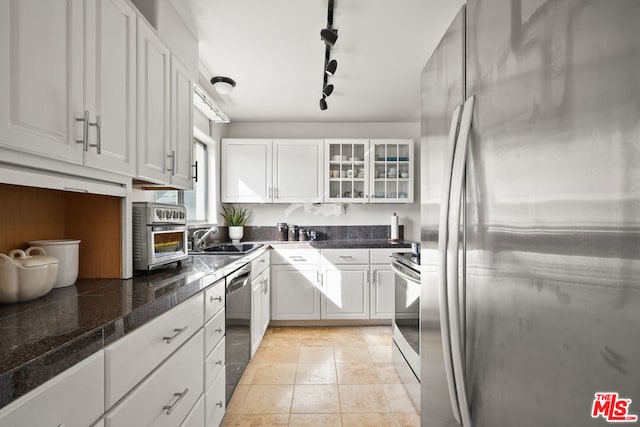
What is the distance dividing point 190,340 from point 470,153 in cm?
128

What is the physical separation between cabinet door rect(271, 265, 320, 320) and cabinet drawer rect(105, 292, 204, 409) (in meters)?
2.19

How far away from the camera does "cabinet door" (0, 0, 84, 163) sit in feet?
2.86

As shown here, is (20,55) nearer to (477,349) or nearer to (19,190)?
(19,190)

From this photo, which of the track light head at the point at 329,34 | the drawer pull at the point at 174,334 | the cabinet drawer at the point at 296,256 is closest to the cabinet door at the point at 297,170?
the cabinet drawer at the point at 296,256

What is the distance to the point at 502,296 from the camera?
71 cm

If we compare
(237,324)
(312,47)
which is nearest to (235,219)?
(237,324)

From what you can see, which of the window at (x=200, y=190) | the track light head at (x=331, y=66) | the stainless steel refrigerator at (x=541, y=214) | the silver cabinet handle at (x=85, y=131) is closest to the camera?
the stainless steel refrigerator at (x=541, y=214)

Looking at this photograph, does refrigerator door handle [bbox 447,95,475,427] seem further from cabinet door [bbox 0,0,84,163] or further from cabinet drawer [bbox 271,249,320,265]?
cabinet drawer [bbox 271,249,320,265]

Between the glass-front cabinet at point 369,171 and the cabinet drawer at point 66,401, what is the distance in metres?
3.31

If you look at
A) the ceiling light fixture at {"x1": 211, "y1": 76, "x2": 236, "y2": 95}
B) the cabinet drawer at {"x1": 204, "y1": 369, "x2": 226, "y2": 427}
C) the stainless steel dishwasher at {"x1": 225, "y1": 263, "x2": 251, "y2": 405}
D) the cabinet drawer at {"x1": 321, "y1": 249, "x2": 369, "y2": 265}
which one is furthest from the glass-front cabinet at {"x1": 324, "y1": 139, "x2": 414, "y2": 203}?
the cabinet drawer at {"x1": 204, "y1": 369, "x2": 226, "y2": 427}

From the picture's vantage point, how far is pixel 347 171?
402 centimetres

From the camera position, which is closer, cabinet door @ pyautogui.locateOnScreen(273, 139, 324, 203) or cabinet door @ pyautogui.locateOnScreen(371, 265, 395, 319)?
cabinet door @ pyautogui.locateOnScreen(371, 265, 395, 319)

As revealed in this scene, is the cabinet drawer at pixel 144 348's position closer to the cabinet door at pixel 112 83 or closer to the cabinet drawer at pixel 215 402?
the cabinet drawer at pixel 215 402

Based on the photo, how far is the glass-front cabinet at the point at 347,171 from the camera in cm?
399
